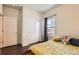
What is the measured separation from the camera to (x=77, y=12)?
1.20 m

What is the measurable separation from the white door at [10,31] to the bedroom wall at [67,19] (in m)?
0.50

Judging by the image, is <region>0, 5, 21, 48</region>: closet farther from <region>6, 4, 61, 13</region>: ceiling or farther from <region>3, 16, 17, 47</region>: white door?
<region>6, 4, 61, 13</region>: ceiling


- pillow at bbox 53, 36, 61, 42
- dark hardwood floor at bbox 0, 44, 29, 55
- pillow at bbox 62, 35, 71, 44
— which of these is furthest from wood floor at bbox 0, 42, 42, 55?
pillow at bbox 62, 35, 71, 44

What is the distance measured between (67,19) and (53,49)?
1.58 ft

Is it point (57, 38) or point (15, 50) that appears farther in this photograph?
point (57, 38)

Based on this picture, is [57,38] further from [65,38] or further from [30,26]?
[30,26]

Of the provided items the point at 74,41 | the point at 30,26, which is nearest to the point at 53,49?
the point at 74,41

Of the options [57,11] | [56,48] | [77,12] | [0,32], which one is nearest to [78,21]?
[77,12]

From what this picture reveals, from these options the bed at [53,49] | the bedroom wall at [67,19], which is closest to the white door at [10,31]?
the bed at [53,49]

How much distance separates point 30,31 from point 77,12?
0.71 m

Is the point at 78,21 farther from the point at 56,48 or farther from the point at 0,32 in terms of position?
the point at 0,32

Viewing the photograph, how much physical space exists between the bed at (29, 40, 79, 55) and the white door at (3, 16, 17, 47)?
0.30 m

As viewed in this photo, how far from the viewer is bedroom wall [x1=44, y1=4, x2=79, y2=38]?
121 cm

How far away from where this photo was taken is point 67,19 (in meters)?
1.28
